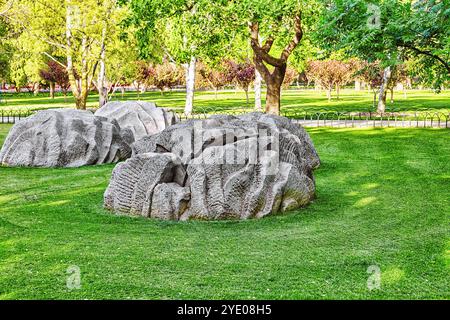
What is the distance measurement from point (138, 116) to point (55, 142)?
187 inches

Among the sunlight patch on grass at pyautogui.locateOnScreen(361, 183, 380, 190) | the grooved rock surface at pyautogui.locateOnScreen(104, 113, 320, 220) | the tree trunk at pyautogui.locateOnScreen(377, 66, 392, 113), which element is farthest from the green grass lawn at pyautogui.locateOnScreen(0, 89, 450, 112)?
the grooved rock surface at pyautogui.locateOnScreen(104, 113, 320, 220)

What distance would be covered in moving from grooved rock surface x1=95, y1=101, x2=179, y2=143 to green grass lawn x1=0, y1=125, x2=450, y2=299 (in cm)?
706

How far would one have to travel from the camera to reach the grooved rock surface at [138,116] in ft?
70.4

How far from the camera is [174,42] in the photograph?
3294cm

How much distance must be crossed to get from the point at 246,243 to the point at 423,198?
5.05m

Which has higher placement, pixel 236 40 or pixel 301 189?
pixel 236 40

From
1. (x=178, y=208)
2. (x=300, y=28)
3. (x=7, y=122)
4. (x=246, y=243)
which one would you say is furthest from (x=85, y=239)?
(x=7, y=122)

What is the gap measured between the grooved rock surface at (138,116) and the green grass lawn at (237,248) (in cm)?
706

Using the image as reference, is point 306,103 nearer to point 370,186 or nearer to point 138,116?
point 138,116

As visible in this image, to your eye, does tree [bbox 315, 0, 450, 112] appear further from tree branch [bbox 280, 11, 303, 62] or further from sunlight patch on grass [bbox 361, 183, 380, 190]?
tree branch [bbox 280, 11, 303, 62]

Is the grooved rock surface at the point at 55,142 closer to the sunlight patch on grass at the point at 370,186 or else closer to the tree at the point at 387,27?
the tree at the point at 387,27

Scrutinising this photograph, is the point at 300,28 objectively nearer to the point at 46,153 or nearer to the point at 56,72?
the point at 46,153

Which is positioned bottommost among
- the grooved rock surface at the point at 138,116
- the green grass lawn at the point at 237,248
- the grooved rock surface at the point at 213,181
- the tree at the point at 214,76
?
the green grass lawn at the point at 237,248

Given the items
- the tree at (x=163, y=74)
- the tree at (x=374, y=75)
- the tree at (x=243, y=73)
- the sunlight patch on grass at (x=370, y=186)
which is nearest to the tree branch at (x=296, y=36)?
the tree at (x=374, y=75)
